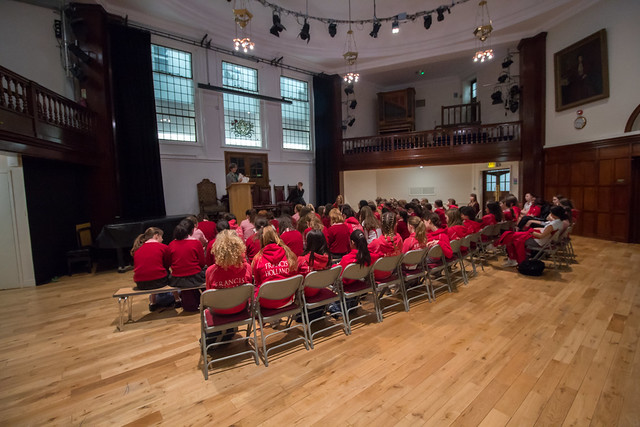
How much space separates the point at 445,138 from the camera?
1078 cm

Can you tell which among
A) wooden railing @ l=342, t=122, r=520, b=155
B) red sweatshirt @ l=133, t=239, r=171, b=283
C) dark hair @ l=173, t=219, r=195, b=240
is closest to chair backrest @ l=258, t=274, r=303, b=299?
dark hair @ l=173, t=219, r=195, b=240

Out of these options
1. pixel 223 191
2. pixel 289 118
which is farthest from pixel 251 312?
pixel 289 118

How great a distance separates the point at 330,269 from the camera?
9.46ft

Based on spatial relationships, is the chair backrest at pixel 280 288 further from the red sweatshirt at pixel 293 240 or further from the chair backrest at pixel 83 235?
the chair backrest at pixel 83 235

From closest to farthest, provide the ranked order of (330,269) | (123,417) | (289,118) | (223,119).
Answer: (123,417)
(330,269)
(223,119)
(289,118)

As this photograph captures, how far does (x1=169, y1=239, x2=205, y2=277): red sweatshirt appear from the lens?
362cm

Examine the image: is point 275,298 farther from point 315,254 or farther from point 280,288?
point 315,254

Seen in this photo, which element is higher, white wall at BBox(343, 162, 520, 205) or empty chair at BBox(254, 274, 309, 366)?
white wall at BBox(343, 162, 520, 205)

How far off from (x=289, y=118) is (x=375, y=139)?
382cm

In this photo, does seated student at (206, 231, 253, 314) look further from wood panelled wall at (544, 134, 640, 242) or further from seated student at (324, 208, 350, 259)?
wood panelled wall at (544, 134, 640, 242)

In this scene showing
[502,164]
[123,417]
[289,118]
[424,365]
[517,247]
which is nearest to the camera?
[123,417]

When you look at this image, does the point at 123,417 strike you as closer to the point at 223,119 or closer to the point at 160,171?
the point at 160,171

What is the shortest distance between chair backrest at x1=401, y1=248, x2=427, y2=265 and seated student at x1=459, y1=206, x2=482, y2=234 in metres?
1.70

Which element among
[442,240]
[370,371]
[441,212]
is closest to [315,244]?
[370,371]
